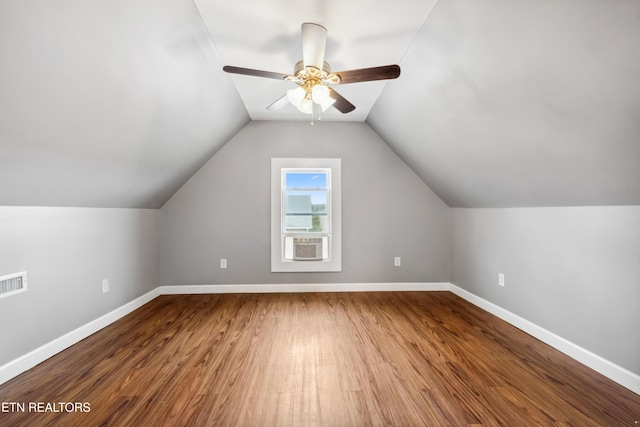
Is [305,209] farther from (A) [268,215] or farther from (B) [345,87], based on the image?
(B) [345,87]

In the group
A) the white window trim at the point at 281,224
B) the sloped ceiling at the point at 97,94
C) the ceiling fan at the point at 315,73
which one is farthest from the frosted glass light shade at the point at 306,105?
the white window trim at the point at 281,224

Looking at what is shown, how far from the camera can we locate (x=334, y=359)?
89.8 inches

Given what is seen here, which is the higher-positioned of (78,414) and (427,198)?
(427,198)

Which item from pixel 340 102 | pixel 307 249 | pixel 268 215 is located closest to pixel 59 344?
pixel 268 215

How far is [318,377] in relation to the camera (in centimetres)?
204

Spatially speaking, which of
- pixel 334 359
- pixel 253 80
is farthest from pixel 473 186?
pixel 253 80

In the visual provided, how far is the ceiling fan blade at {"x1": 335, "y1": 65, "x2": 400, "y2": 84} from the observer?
6.29ft

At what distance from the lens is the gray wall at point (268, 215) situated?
405 cm

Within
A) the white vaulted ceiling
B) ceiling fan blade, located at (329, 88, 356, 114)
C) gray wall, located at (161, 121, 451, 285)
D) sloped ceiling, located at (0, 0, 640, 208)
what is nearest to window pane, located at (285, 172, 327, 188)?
gray wall, located at (161, 121, 451, 285)

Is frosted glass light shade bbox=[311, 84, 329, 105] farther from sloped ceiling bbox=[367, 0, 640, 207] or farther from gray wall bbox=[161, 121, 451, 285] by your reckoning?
gray wall bbox=[161, 121, 451, 285]

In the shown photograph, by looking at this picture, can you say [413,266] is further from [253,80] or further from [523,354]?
[253,80]

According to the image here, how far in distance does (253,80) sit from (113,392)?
2.65 meters

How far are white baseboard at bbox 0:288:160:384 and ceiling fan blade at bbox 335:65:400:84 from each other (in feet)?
9.61

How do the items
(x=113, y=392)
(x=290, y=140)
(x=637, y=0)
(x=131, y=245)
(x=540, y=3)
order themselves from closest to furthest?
(x=637, y=0)
(x=540, y=3)
(x=113, y=392)
(x=131, y=245)
(x=290, y=140)
